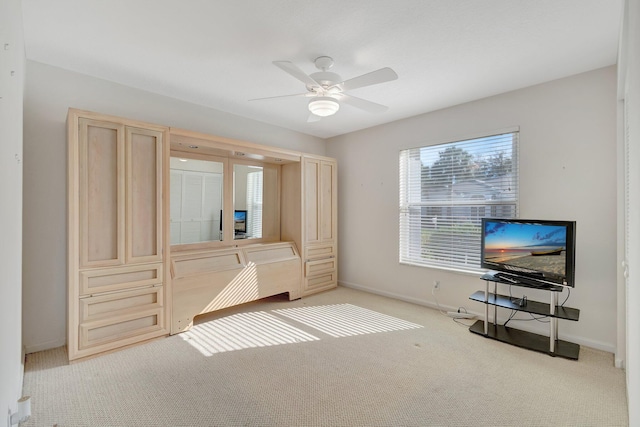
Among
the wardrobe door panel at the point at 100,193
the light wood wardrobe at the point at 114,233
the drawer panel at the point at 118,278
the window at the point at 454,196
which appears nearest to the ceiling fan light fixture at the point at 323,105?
the light wood wardrobe at the point at 114,233

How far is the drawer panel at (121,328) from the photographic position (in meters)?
2.51

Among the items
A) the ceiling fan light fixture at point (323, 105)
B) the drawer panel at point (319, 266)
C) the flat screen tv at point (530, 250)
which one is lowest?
the drawer panel at point (319, 266)

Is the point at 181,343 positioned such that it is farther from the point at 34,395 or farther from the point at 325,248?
the point at 325,248

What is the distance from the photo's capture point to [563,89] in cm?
288

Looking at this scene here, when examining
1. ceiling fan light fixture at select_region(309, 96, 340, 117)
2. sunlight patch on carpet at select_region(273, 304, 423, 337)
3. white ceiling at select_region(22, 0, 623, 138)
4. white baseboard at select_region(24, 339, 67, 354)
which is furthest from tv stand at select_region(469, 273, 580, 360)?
white baseboard at select_region(24, 339, 67, 354)

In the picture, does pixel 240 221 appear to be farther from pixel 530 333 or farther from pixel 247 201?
pixel 530 333

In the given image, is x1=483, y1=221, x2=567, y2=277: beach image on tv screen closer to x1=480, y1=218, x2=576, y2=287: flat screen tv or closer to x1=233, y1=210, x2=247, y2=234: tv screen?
x1=480, y1=218, x2=576, y2=287: flat screen tv

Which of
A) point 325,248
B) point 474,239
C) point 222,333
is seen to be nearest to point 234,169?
point 325,248

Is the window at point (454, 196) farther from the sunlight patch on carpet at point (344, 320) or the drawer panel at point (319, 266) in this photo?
the drawer panel at point (319, 266)

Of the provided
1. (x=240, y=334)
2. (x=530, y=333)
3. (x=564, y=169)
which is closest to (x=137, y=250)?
(x=240, y=334)

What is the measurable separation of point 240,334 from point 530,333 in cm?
303

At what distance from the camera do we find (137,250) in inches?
111

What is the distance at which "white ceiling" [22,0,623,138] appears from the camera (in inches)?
75.7

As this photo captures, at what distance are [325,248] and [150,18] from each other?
139 inches
